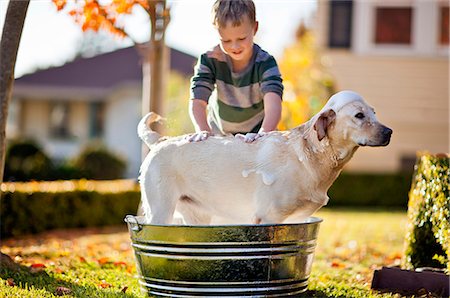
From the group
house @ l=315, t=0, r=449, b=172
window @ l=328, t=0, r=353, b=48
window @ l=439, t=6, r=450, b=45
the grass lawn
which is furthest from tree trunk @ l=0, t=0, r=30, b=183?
window @ l=439, t=6, r=450, b=45

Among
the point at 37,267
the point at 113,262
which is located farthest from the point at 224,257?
the point at 113,262

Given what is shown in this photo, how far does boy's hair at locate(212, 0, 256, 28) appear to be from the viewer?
14.8ft

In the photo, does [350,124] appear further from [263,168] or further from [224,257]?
[224,257]

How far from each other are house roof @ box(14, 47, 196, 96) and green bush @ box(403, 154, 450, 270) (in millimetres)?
22085

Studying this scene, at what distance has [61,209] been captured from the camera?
11.3 metres

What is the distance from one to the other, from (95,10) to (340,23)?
13.6 meters

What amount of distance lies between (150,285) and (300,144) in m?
1.18

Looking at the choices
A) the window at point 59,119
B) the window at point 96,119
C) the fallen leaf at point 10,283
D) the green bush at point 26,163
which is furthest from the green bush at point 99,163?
the fallen leaf at point 10,283

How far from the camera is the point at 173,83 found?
79.2 feet

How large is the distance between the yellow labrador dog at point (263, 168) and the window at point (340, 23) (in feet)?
51.8

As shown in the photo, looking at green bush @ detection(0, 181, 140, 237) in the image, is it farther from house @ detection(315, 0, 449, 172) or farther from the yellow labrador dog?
house @ detection(315, 0, 449, 172)

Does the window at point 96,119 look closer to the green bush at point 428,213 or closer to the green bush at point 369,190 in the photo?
the green bush at point 369,190

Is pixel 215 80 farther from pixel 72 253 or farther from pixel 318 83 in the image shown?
pixel 318 83

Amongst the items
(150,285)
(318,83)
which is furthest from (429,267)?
(318,83)
